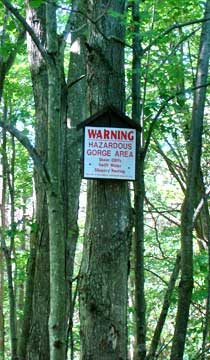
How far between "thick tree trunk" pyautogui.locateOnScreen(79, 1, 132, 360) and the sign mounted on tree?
71mm

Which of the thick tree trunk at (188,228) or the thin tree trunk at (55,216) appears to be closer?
the thin tree trunk at (55,216)

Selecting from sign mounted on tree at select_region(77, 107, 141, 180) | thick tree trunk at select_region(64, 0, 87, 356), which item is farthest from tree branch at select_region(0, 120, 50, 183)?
thick tree trunk at select_region(64, 0, 87, 356)

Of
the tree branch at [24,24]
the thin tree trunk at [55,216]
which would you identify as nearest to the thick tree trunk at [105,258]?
the thin tree trunk at [55,216]

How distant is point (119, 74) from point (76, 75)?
2232 millimetres

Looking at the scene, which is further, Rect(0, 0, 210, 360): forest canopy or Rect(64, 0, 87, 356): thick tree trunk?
Rect(64, 0, 87, 356): thick tree trunk

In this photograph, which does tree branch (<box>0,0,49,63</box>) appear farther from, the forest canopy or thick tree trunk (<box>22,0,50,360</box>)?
thick tree trunk (<box>22,0,50,360</box>)

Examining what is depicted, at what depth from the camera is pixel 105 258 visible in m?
3.00

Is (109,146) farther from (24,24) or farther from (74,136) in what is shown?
(74,136)

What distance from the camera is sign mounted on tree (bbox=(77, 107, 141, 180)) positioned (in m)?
3.12

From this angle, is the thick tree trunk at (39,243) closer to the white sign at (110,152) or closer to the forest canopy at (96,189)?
the forest canopy at (96,189)

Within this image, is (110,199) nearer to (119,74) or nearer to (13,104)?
(119,74)

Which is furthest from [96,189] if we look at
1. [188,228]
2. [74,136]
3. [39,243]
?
[74,136]

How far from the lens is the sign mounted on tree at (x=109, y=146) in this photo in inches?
123

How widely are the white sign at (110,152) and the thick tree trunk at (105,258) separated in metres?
0.07
